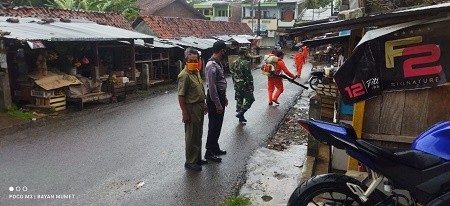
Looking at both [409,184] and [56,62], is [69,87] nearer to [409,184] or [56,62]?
[56,62]

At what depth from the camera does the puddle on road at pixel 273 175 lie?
15.9 feet

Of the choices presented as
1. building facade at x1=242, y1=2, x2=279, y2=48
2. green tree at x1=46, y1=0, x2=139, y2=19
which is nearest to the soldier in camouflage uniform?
green tree at x1=46, y1=0, x2=139, y2=19

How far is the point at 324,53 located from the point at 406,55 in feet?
88.1

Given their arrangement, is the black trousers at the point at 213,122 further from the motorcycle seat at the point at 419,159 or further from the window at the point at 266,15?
the window at the point at 266,15

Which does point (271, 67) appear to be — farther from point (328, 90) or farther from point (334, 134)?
point (334, 134)

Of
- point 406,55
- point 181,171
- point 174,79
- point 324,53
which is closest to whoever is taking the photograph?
point 406,55

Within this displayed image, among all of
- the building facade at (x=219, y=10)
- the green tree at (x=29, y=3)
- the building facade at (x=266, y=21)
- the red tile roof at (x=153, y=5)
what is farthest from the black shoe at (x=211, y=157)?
the building facade at (x=219, y=10)

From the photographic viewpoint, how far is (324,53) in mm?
29641

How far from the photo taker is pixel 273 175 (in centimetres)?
566

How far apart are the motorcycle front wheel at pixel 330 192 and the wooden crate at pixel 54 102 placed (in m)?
8.65

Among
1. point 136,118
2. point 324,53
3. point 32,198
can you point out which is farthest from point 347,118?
point 324,53

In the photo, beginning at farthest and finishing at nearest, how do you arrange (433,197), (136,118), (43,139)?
1. (136,118)
2. (43,139)
3. (433,197)

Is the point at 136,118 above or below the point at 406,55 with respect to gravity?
below

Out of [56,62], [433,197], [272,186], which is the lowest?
[272,186]
